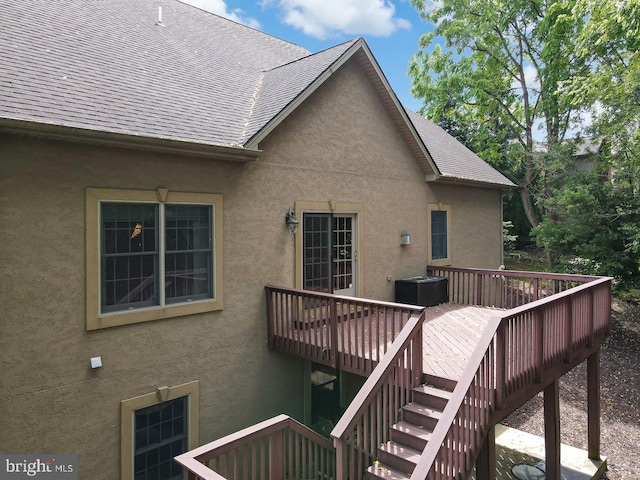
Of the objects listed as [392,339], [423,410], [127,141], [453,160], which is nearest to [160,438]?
[392,339]

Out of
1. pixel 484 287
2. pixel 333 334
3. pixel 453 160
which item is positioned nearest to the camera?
pixel 333 334

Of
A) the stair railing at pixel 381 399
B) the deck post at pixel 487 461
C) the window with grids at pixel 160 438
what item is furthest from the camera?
the window with grids at pixel 160 438

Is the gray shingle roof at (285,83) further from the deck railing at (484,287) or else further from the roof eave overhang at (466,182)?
the deck railing at (484,287)

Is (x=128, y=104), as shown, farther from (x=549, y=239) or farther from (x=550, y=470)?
(x=549, y=239)

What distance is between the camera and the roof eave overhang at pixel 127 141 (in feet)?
16.0

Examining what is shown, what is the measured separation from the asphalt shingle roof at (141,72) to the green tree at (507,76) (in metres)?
12.5

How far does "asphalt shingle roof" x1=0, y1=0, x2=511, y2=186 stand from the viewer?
227 inches

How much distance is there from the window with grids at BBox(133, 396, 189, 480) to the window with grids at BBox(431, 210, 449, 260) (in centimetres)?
762

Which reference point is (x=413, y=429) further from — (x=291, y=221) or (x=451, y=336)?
(x=291, y=221)

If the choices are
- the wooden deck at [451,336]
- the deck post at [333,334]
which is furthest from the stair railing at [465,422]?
the deck post at [333,334]

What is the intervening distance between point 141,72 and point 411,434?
7322 mm

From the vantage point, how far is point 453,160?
12.9 metres

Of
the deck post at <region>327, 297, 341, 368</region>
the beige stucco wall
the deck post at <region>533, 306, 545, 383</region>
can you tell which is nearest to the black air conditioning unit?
the beige stucco wall

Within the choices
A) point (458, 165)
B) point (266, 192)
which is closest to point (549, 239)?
point (458, 165)
